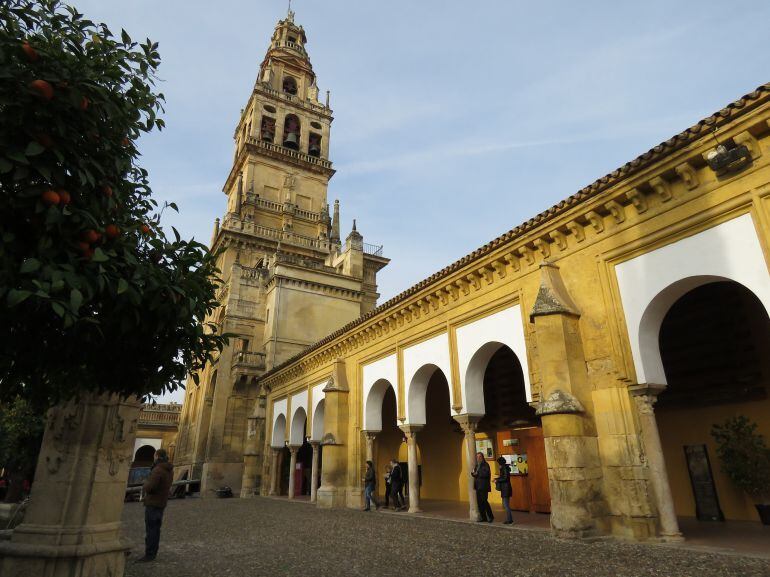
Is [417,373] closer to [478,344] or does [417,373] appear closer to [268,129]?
[478,344]

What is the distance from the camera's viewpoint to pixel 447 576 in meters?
5.94

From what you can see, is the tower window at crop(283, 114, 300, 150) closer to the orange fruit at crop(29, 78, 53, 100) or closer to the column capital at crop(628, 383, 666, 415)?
the column capital at crop(628, 383, 666, 415)

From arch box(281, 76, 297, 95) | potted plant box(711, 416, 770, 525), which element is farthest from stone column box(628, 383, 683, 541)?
arch box(281, 76, 297, 95)

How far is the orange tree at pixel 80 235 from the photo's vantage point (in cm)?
345

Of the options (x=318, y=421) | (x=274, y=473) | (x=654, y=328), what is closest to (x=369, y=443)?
(x=318, y=421)

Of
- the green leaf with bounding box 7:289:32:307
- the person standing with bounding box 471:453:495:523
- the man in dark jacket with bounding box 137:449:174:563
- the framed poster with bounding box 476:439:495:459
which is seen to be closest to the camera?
the green leaf with bounding box 7:289:32:307

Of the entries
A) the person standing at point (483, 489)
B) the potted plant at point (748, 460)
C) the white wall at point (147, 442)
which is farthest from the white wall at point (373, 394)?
the white wall at point (147, 442)

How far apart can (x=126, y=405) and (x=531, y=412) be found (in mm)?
11454

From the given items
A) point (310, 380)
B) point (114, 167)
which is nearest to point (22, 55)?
point (114, 167)

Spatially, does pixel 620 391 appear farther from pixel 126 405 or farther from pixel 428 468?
pixel 428 468

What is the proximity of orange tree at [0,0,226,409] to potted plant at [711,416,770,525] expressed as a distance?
9.96m

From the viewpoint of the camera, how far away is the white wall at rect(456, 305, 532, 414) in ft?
36.1

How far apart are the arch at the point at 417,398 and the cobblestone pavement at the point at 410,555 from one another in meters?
3.25

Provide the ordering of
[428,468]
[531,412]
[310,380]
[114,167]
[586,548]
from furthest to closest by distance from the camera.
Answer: [310,380] < [428,468] < [531,412] < [586,548] < [114,167]
